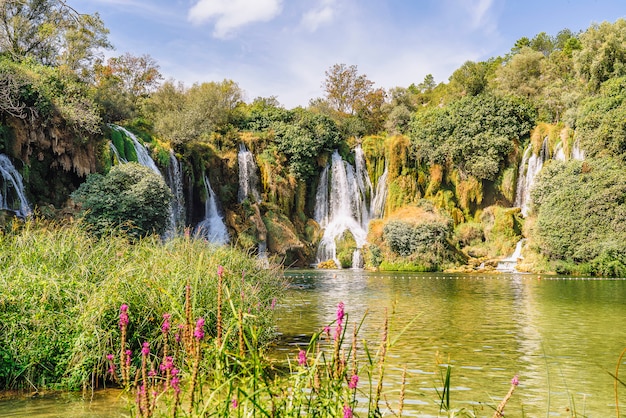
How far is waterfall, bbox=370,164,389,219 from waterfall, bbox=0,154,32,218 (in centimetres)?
2736

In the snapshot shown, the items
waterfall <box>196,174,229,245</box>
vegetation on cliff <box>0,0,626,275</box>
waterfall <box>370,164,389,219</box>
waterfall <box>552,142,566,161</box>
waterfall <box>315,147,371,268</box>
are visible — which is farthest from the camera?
waterfall <box>370,164,389,219</box>

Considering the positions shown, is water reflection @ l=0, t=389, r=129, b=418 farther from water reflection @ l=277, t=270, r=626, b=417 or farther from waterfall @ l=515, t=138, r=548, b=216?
waterfall @ l=515, t=138, r=548, b=216

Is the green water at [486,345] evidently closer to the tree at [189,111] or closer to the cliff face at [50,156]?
the cliff face at [50,156]

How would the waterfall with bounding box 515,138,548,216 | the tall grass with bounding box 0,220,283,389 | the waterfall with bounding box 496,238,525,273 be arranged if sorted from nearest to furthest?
the tall grass with bounding box 0,220,283,389, the waterfall with bounding box 496,238,525,273, the waterfall with bounding box 515,138,548,216

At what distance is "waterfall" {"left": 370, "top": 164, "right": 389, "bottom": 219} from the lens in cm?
4397

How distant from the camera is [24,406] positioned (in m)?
6.21

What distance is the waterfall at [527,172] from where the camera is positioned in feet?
130

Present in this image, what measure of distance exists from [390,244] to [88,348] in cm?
3044

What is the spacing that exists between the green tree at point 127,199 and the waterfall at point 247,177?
15.1 metres

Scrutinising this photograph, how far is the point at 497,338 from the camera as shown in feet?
35.5

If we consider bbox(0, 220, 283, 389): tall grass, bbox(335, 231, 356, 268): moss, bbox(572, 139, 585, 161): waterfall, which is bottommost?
bbox(0, 220, 283, 389): tall grass

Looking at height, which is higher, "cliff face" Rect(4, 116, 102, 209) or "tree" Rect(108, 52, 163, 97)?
"tree" Rect(108, 52, 163, 97)

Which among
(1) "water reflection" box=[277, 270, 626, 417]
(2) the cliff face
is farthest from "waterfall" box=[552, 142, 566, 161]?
(2) the cliff face

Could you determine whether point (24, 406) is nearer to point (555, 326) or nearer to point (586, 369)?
point (586, 369)
